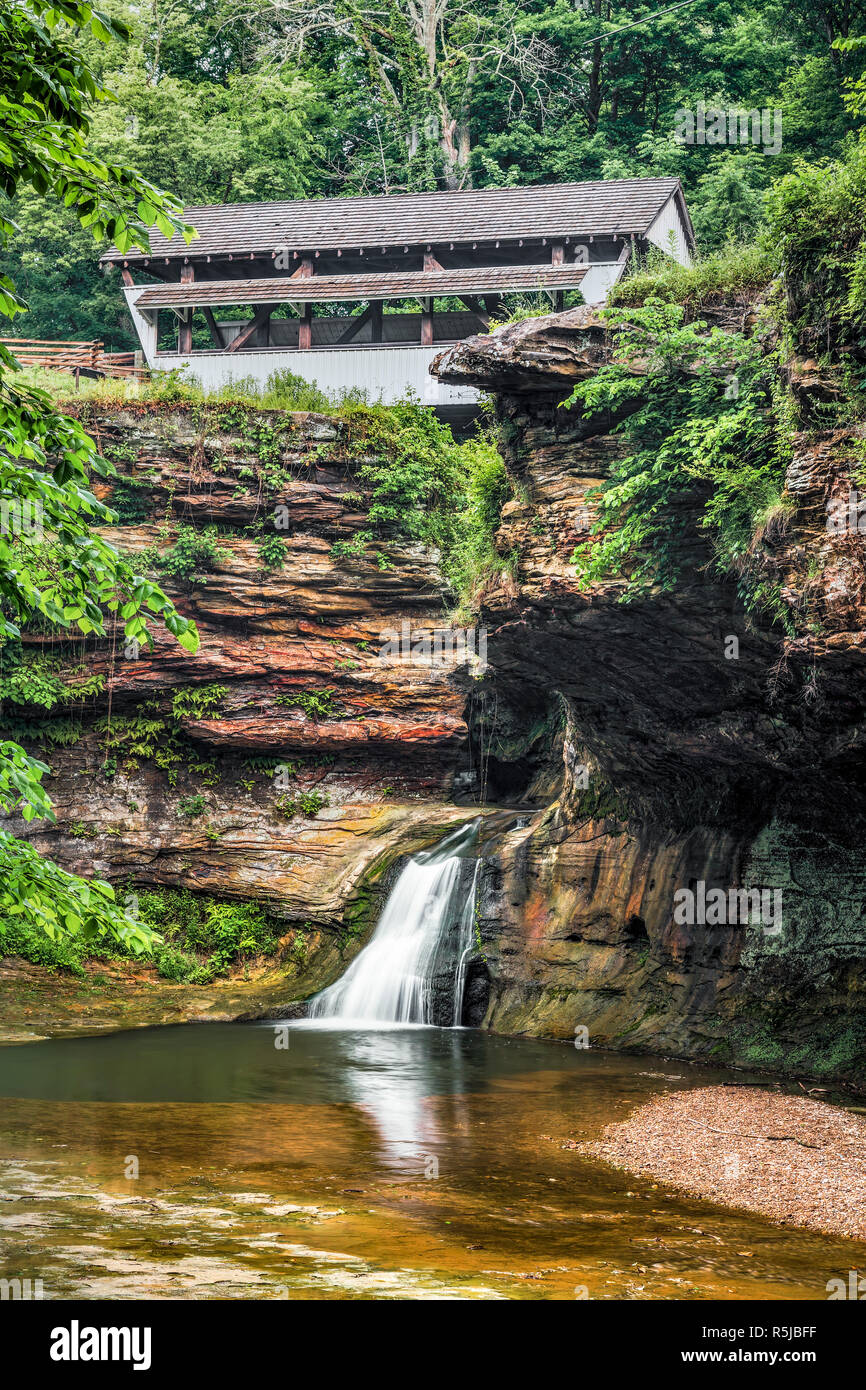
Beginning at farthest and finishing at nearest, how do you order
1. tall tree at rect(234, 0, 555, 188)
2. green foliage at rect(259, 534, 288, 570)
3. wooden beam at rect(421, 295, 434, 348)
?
tall tree at rect(234, 0, 555, 188)
wooden beam at rect(421, 295, 434, 348)
green foliage at rect(259, 534, 288, 570)

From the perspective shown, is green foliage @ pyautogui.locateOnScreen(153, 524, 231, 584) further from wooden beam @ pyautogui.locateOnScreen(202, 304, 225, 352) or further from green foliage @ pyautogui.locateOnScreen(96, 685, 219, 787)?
wooden beam @ pyautogui.locateOnScreen(202, 304, 225, 352)

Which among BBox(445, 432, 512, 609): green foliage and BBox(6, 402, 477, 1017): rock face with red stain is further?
BBox(6, 402, 477, 1017): rock face with red stain

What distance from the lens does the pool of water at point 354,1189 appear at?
6949 mm

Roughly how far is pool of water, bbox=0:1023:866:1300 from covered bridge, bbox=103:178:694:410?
17.3m

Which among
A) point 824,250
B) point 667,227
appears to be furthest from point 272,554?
point 667,227

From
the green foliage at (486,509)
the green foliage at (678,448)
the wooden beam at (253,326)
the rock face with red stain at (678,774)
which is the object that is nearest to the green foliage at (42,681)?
the green foliage at (486,509)

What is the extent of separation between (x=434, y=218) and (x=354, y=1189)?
2600 centimetres

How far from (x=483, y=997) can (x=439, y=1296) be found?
12477 mm

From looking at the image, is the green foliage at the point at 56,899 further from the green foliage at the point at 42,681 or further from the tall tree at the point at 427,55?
the tall tree at the point at 427,55

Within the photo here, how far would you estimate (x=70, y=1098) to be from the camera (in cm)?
1299

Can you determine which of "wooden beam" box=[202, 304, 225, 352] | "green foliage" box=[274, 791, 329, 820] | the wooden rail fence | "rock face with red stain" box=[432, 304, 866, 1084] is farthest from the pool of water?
"wooden beam" box=[202, 304, 225, 352]

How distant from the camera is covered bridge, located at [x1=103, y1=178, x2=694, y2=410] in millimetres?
27281

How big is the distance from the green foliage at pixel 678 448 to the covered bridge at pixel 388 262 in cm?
1242
